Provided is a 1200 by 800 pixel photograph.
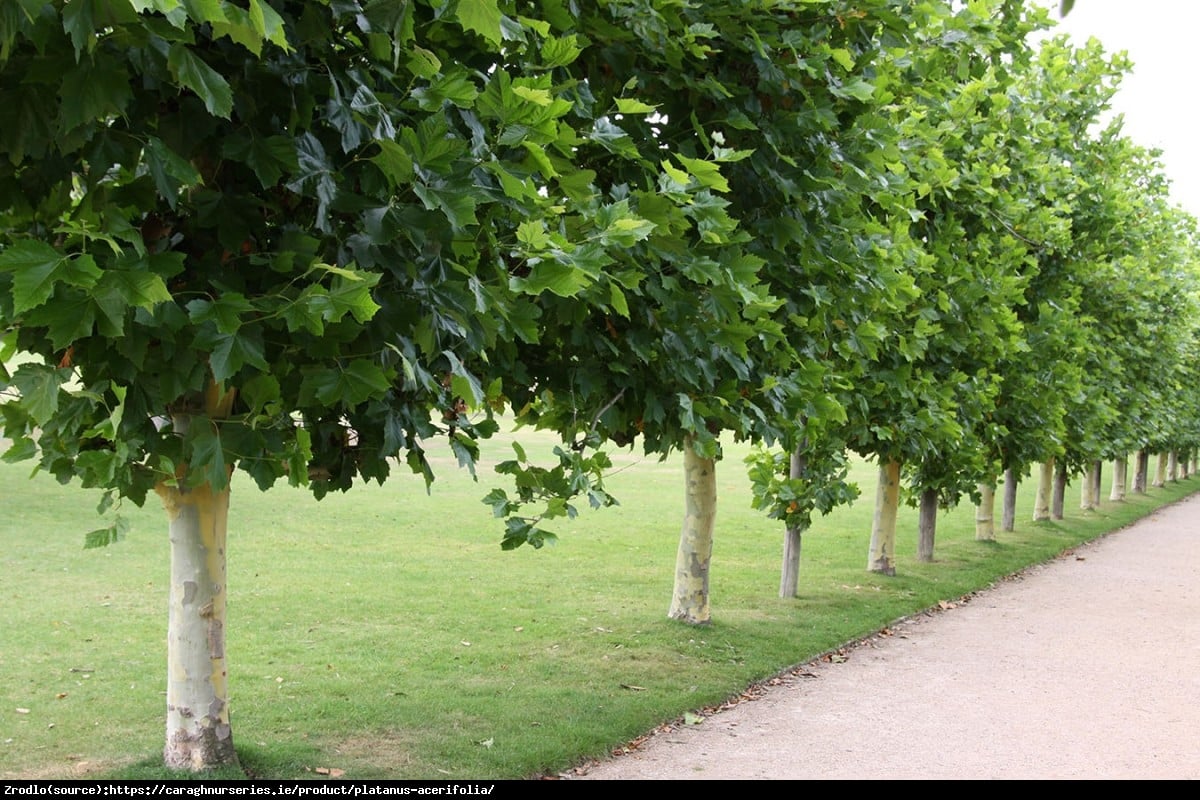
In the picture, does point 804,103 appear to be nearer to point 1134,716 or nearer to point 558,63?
point 558,63

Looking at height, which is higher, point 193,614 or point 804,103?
point 804,103

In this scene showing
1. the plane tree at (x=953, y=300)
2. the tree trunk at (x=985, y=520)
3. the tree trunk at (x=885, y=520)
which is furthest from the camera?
the tree trunk at (x=985, y=520)

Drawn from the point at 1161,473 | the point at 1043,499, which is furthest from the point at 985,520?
the point at 1161,473

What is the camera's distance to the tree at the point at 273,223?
10.3 ft

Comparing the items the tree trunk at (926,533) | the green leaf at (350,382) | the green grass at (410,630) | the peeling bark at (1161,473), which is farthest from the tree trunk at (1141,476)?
the green leaf at (350,382)

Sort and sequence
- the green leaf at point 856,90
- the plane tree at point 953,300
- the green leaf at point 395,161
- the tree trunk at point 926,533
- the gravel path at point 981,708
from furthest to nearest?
Result: the tree trunk at point 926,533 < the plane tree at point 953,300 < the gravel path at point 981,708 < the green leaf at point 856,90 < the green leaf at point 395,161

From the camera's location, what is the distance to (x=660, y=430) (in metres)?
6.40

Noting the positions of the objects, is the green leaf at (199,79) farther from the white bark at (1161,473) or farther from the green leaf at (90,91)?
the white bark at (1161,473)

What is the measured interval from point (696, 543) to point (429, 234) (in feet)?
24.4

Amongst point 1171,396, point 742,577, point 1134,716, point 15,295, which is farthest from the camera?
point 1171,396

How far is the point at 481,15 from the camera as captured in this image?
287cm

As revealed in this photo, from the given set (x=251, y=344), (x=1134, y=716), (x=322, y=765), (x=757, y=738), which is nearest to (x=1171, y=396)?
(x=1134, y=716)

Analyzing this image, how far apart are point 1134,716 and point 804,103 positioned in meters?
5.37

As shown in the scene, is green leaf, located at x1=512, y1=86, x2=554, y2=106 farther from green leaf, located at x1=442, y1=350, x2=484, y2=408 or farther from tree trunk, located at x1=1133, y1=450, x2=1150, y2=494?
tree trunk, located at x1=1133, y1=450, x2=1150, y2=494
